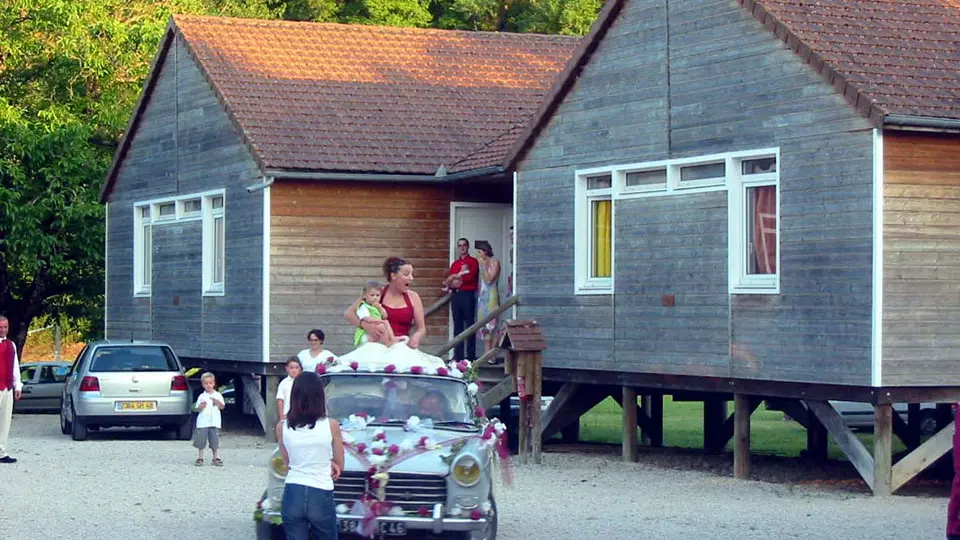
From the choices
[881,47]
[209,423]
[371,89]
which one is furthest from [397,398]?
[371,89]

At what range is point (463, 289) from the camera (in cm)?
2639

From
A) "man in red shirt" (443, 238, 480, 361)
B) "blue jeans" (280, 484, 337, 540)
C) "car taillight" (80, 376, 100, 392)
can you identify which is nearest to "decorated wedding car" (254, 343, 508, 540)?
"blue jeans" (280, 484, 337, 540)

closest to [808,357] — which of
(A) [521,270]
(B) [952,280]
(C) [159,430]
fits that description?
(B) [952,280]

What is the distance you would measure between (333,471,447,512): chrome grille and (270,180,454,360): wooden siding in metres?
14.1

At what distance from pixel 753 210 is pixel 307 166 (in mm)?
8785

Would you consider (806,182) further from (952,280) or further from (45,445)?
(45,445)

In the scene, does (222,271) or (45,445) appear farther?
(222,271)

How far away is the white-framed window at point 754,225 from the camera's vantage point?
20.1m

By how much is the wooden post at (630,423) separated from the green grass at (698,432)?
13.8ft

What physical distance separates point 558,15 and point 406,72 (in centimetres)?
1967

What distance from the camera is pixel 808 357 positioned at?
1928 cm

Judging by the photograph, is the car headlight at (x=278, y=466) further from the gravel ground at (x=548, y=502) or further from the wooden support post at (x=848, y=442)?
the wooden support post at (x=848, y=442)

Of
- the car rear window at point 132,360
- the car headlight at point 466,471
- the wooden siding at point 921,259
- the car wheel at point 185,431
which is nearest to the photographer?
the car headlight at point 466,471

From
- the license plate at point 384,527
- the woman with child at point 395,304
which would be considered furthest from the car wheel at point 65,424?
the license plate at point 384,527
